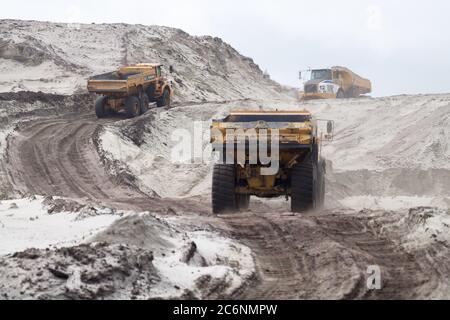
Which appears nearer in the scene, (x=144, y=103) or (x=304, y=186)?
(x=304, y=186)

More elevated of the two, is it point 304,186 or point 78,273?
point 78,273

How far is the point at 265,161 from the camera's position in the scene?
13609 mm

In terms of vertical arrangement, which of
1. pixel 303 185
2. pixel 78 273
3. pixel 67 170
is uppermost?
pixel 78 273

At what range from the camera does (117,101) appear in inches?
1084

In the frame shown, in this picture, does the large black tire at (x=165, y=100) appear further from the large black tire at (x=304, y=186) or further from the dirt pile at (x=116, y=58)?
the large black tire at (x=304, y=186)

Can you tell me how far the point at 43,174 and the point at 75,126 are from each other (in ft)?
18.1

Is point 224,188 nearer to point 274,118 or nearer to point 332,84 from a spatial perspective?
point 274,118

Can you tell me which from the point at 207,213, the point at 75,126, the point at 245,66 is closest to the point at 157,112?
the point at 75,126

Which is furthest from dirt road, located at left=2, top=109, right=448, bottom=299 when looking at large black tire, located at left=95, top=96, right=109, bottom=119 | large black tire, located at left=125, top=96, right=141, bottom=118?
large black tire, located at left=95, top=96, right=109, bottom=119

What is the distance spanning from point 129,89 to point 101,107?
1.29 metres

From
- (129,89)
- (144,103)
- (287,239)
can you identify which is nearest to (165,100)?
(144,103)

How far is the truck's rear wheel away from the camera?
13.7m

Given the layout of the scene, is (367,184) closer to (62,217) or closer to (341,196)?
(341,196)
